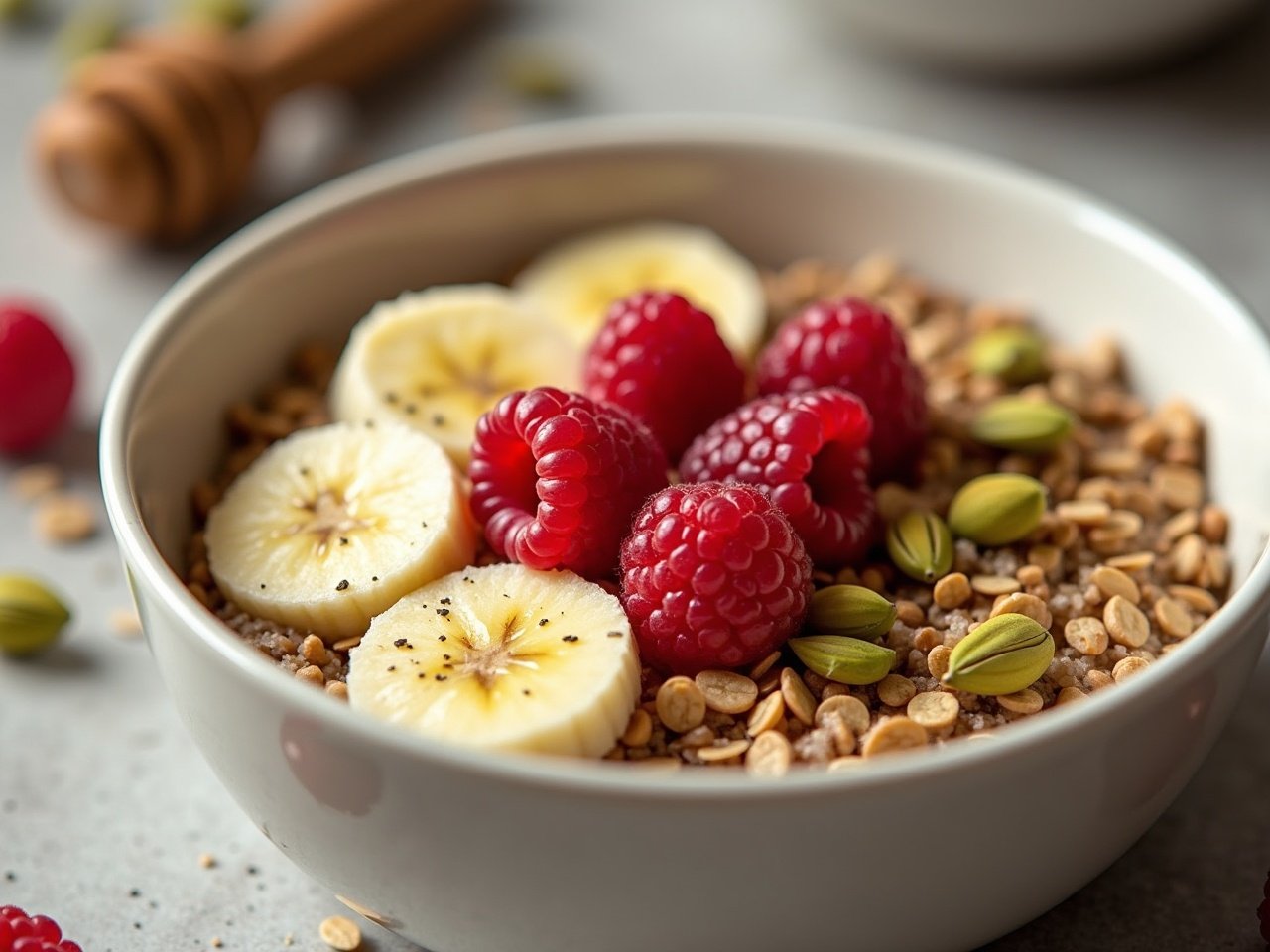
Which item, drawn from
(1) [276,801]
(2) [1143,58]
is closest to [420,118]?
(2) [1143,58]

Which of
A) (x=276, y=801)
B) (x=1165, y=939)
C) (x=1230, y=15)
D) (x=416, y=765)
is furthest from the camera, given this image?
(x=1230, y=15)

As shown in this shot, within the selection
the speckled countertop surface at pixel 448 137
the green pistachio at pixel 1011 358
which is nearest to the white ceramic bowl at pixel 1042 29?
the speckled countertop surface at pixel 448 137

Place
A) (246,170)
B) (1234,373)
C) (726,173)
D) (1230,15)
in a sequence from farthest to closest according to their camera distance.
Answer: (1230,15) → (246,170) → (726,173) → (1234,373)

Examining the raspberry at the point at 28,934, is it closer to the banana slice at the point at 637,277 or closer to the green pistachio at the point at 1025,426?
the banana slice at the point at 637,277

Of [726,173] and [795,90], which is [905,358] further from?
[795,90]

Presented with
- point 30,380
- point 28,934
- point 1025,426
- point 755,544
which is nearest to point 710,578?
point 755,544

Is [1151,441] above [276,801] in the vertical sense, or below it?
above

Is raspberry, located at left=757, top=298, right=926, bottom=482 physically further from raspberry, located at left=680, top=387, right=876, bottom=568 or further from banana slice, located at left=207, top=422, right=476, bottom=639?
banana slice, located at left=207, top=422, right=476, bottom=639
